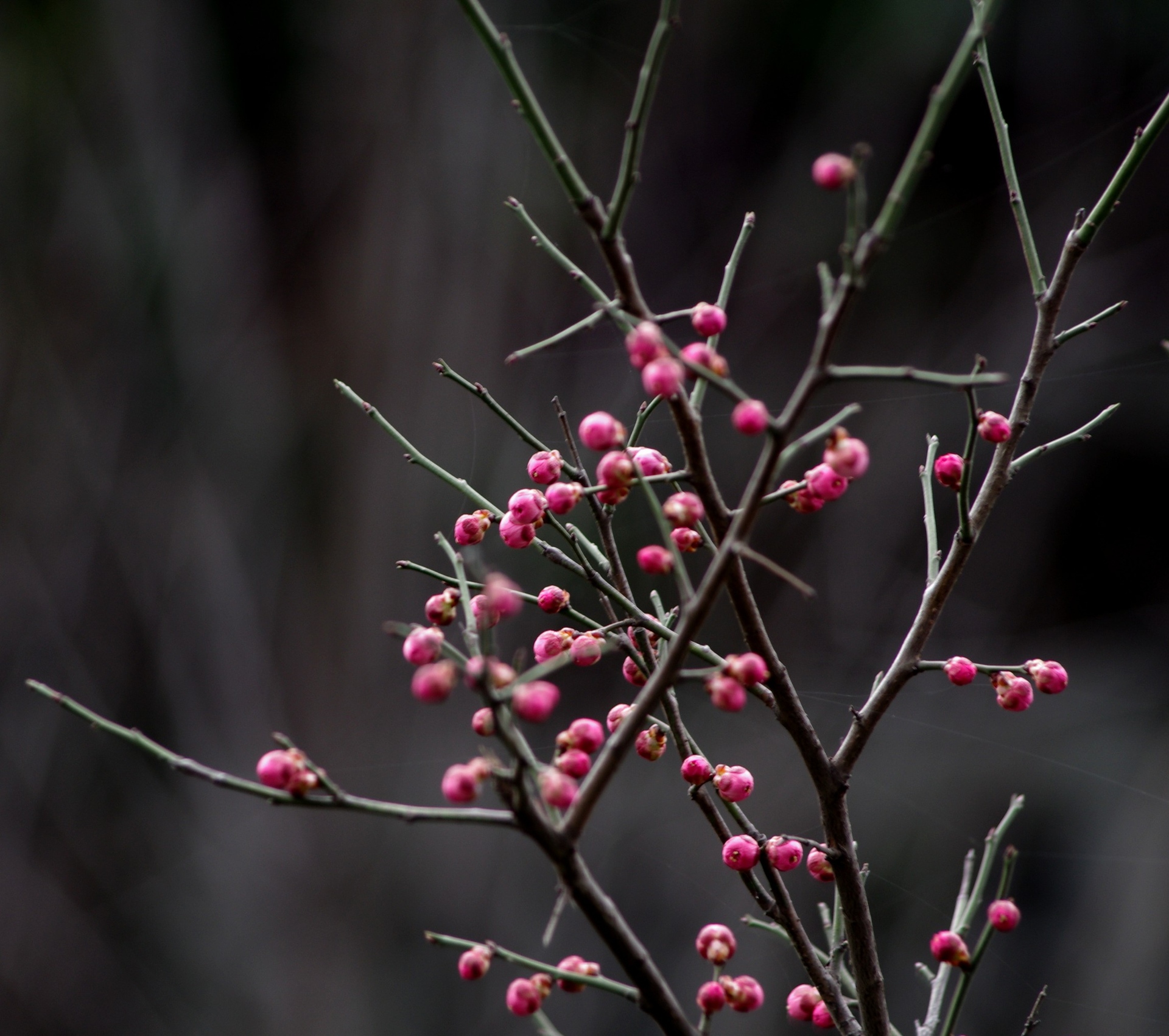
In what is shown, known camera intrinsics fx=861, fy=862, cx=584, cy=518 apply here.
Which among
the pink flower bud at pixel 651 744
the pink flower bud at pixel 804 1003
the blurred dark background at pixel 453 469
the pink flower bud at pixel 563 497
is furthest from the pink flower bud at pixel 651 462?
the blurred dark background at pixel 453 469

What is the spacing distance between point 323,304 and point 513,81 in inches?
62.6

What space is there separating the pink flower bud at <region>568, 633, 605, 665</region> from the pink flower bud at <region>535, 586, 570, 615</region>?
0.19ft

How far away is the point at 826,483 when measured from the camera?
32 centimetres

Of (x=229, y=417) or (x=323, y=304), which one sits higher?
(x=323, y=304)

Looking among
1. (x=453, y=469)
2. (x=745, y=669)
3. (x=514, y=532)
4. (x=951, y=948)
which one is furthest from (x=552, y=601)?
(x=453, y=469)

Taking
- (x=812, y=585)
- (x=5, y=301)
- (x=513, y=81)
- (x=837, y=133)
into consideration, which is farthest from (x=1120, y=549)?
(x=5, y=301)

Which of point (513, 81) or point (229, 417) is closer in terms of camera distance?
point (513, 81)

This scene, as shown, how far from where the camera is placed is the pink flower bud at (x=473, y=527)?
443mm

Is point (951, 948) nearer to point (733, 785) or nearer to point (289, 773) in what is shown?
point (733, 785)

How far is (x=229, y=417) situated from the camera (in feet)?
5.62

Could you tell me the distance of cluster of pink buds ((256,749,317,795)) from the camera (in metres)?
0.27

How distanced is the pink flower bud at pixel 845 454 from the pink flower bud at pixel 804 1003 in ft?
0.86

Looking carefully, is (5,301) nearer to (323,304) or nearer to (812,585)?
(323,304)

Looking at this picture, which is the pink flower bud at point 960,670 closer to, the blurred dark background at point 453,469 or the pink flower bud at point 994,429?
the pink flower bud at point 994,429
